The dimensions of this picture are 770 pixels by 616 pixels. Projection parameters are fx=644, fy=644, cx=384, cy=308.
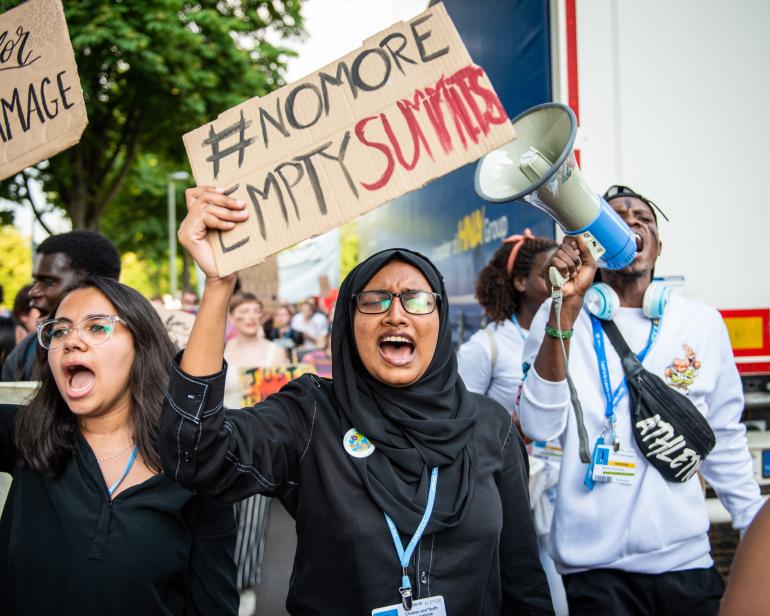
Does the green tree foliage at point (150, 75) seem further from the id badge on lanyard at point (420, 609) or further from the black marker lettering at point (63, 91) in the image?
the id badge on lanyard at point (420, 609)

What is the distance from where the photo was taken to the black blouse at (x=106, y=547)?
176 cm

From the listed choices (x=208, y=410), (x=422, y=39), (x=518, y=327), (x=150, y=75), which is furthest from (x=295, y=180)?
(x=150, y=75)

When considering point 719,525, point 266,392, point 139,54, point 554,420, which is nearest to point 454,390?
point 554,420

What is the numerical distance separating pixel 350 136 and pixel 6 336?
5040 mm

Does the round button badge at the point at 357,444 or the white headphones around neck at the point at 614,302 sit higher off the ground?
the white headphones around neck at the point at 614,302

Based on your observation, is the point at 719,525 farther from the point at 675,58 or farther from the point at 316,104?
the point at 316,104

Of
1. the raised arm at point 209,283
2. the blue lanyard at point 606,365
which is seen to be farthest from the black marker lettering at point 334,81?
the blue lanyard at point 606,365

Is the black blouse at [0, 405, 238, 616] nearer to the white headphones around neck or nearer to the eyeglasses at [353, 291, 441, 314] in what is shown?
the eyeglasses at [353, 291, 441, 314]

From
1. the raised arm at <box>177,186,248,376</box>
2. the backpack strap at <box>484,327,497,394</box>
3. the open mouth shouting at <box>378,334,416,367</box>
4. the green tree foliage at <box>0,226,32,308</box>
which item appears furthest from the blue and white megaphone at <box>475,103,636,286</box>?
the green tree foliage at <box>0,226,32,308</box>

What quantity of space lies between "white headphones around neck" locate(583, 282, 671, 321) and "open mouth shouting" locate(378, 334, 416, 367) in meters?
0.84

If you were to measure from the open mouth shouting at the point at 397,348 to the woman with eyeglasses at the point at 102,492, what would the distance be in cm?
71

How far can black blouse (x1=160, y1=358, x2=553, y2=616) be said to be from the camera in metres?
1.49

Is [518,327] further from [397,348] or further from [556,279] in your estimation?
[397,348]

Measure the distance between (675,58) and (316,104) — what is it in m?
2.26
